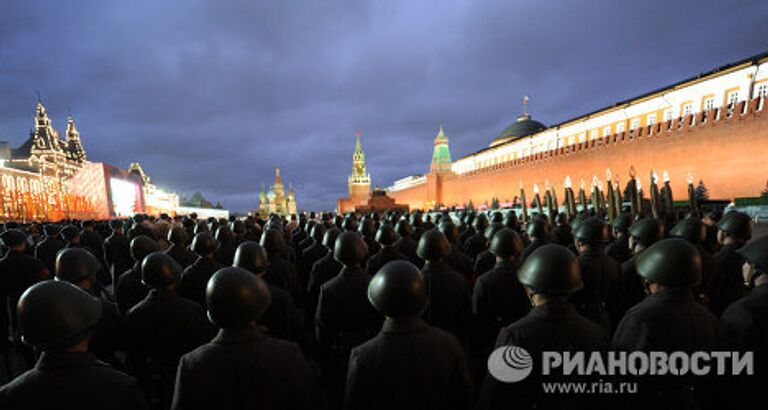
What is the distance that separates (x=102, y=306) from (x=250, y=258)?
1.20 meters

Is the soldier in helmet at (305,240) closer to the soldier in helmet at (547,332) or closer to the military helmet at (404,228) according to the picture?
the military helmet at (404,228)

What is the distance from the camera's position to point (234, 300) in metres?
1.85

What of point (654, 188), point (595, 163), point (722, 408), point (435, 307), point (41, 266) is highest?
point (595, 163)

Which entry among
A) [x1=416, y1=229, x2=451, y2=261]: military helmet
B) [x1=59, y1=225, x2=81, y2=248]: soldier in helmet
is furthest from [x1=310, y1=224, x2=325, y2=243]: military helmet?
[x1=59, y1=225, x2=81, y2=248]: soldier in helmet

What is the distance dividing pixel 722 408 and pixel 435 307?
2255 mm

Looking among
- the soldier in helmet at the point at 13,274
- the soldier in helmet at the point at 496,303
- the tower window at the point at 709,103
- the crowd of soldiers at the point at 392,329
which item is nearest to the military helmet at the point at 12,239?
the soldier in helmet at the point at 13,274

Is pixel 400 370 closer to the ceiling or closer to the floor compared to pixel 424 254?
closer to the floor

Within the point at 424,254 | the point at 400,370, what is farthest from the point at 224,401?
the point at 424,254

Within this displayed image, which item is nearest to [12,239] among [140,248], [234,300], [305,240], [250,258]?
[140,248]

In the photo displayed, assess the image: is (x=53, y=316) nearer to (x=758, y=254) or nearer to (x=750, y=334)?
(x=750, y=334)

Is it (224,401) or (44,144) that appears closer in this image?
(224,401)

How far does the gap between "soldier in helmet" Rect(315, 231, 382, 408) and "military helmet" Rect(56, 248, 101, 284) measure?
227cm

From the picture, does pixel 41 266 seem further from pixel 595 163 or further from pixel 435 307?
pixel 595 163

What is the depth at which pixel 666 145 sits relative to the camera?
23.8 meters
